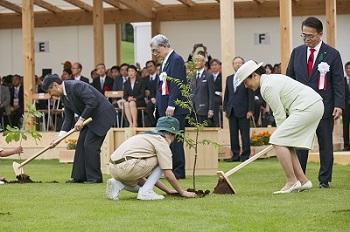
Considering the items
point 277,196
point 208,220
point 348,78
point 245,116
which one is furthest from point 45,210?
point 348,78

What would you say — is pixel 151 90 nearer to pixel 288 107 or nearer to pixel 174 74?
pixel 174 74

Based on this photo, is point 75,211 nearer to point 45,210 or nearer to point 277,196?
point 45,210

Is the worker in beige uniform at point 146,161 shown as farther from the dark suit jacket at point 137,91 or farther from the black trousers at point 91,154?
the dark suit jacket at point 137,91

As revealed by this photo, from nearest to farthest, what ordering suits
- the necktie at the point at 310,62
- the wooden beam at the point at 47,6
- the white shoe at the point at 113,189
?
the white shoe at the point at 113,189, the necktie at the point at 310,62, the wooden beam at the point at 47,6

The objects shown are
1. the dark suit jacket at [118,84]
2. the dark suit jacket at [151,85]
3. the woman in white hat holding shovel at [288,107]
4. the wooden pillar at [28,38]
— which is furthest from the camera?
the dark suit jacket at [118,84]

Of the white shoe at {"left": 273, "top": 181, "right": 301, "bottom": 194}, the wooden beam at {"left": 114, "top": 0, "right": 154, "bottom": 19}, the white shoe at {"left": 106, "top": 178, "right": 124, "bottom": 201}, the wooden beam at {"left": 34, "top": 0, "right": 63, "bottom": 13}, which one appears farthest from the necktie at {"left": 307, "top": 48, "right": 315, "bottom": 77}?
the wooden beam at {"left": 34, "top": 0, "right": 63, "bottom": 13}

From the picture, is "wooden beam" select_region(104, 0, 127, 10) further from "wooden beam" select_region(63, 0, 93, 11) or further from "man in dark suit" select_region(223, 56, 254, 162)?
"man in dark suit" select_region(223, 56, 254, 162)

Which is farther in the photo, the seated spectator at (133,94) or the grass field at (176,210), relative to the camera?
the seated spectator at (133,94)

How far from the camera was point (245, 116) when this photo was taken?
57.1 feet

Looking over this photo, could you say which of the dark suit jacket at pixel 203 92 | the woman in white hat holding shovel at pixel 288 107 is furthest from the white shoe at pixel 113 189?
the dark suit jacket at pixel 203 92

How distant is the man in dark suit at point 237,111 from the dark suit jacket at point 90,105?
5.05 meters

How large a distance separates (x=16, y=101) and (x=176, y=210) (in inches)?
619

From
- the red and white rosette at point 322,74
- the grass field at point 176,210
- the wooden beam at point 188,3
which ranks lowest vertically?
the grass field at point 176,210

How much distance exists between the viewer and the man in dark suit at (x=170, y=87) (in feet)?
40.8
